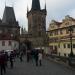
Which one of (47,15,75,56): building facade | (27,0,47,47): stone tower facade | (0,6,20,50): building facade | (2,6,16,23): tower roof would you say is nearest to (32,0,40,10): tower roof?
(27,0,47,47): stone tower facade

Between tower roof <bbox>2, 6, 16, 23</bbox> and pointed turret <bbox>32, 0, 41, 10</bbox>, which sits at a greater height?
pointed turret <bbox>32, 0, 41, 10</bbox>

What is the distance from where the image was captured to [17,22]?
106375mm

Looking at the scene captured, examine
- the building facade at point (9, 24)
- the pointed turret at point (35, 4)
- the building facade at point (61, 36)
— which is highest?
the pointed turret at point (35, 4)

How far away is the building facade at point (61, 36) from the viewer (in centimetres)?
6397

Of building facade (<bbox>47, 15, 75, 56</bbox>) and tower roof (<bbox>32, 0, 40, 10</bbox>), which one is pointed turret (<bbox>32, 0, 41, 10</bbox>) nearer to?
tower roof (<bbox>32, 0, 40, 10</bbox>)

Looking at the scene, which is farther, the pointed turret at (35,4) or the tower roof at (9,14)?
the pointed turret at (35,4)

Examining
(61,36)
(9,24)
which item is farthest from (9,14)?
(61,36)

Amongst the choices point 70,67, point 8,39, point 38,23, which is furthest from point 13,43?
point 70,67

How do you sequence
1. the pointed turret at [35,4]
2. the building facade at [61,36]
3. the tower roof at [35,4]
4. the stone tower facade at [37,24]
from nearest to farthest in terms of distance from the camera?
the building facade at [61,36], the stone tower facade at [37,24], the pointed turret at [35,4], the tower roof at [35,4]

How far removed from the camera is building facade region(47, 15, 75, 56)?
64.0 meters

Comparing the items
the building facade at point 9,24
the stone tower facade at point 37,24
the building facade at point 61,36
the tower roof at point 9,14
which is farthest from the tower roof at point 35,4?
the building facade at point 61,36

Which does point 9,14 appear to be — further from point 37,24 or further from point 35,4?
point 35,4

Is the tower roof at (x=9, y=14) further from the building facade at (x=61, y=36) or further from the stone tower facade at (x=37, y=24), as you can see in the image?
the building facade at (x=61, y=36)

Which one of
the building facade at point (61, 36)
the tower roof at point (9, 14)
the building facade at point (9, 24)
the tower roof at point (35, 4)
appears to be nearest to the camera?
the building facade at point (61, 36)
